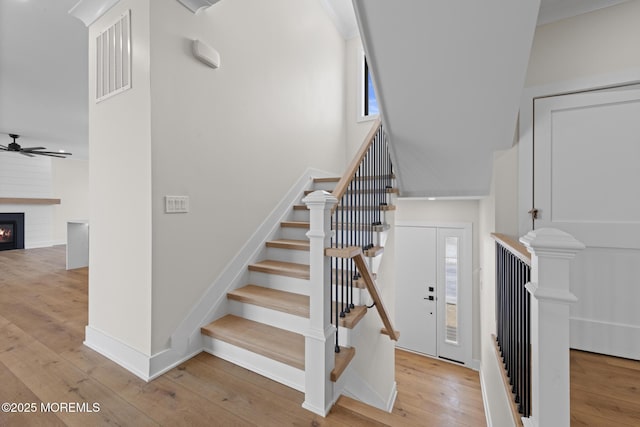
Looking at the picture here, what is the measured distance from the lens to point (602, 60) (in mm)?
2082

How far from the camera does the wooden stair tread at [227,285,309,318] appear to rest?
76.7 inches

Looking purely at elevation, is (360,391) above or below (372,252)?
below

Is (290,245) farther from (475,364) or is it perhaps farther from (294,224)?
(475,364)

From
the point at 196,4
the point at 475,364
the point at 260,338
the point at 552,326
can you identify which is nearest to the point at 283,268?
the point at 260,338

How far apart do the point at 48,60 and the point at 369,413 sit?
15.3 ft

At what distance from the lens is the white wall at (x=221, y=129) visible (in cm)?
181

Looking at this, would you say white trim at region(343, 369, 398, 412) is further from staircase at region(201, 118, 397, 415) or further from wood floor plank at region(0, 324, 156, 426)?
wood floor plank at region(0, 324, 156, 426)

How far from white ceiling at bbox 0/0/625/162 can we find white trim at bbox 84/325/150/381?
276 centimetres

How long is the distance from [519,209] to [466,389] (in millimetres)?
2548

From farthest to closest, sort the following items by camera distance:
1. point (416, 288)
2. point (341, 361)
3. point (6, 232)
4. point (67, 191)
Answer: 1. point (67, 191)
2. point (6, 232)
3. point (416, 288)
4. point (341, 361)

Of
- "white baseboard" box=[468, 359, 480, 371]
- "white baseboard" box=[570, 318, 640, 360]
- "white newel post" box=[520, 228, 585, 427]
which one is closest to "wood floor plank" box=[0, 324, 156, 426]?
"white newel post" box=[520, 228, 585, 427]

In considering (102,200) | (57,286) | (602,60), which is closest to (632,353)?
(602,60)

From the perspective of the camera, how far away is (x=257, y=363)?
70.3 inches

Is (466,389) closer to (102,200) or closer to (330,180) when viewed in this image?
(330,180)
